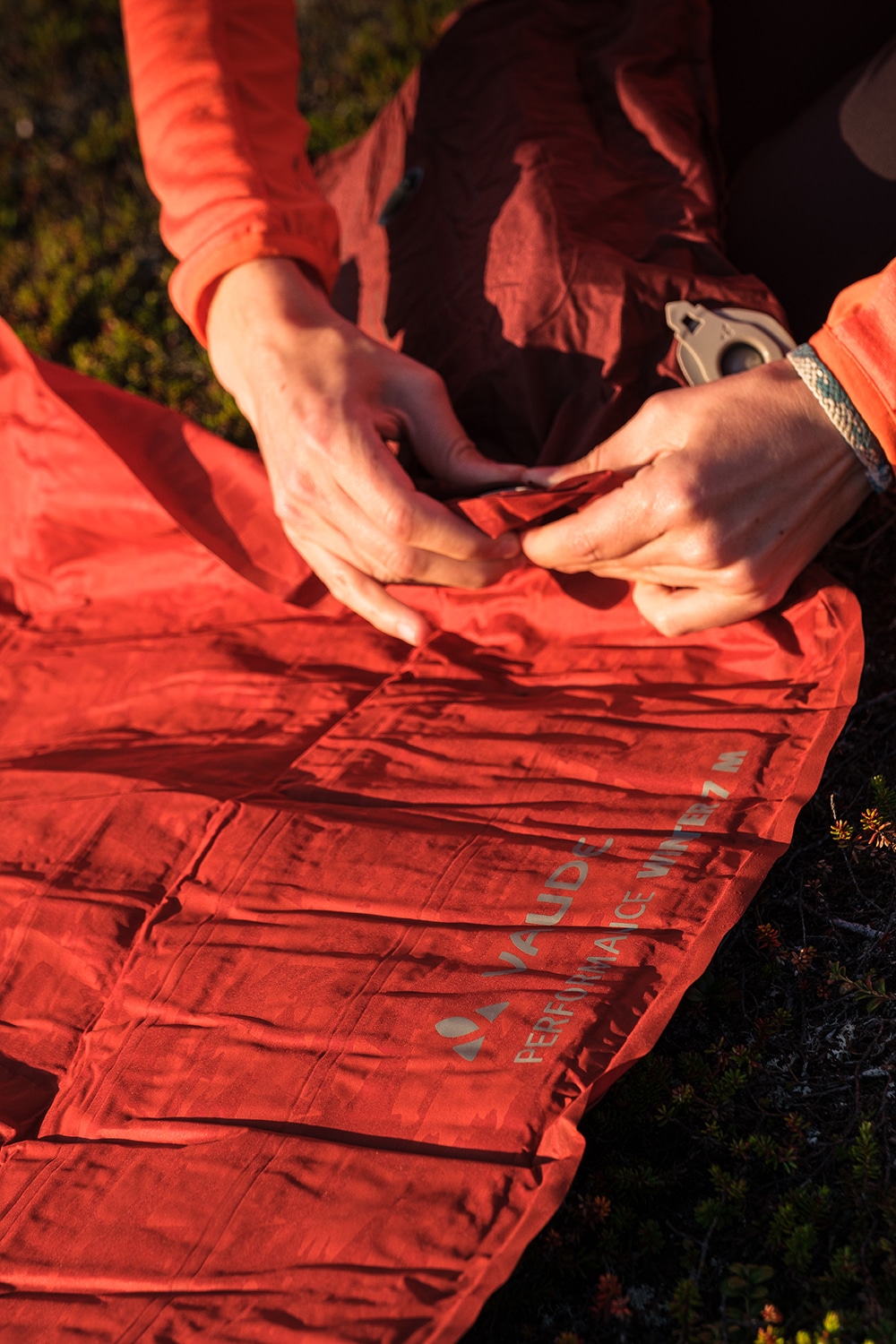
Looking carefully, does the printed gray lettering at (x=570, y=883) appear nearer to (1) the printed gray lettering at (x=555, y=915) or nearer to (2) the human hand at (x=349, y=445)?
(1) the printed gray lettering at (x=555, y=915)

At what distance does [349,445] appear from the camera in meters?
1.59

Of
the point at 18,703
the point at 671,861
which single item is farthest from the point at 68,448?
Result: the point at 671,861

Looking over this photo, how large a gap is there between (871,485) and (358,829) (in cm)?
89

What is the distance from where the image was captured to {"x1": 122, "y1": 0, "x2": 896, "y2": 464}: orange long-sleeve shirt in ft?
5.97

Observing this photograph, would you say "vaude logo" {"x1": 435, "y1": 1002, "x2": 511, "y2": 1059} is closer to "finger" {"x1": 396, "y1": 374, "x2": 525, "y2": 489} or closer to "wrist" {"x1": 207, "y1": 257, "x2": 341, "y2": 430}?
"finger" {"x1": 396, "y1": 374, "x2": 525, "y2": 489}

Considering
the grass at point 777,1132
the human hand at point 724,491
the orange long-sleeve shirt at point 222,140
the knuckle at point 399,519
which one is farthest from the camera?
the orange long-sleeve shirt at point 222,140

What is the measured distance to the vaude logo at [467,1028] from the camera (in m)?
1.18

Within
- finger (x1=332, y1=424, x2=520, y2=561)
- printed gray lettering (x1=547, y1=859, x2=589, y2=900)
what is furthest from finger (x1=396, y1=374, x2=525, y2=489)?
printed gray lettering (x1=547, y1=859, x2=589, y2=900)

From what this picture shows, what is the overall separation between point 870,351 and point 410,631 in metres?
0.79

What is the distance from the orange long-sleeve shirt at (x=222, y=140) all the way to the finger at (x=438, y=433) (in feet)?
1.16

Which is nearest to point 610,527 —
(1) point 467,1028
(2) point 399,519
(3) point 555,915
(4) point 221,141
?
(2) point 399,519

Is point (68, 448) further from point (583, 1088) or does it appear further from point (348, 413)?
point (583, 1088)

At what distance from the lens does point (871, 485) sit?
1521 mm

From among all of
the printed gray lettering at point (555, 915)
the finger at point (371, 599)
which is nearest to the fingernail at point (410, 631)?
the finger at point (371, 599)
